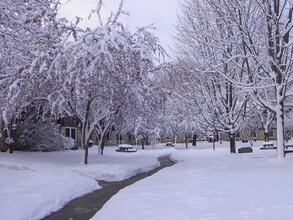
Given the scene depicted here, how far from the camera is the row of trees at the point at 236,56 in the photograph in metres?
15.8

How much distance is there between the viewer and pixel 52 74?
661 inches

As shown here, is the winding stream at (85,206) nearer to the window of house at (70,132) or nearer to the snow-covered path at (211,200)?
the snow-covered path at (211,200)

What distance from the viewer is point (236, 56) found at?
641 inches

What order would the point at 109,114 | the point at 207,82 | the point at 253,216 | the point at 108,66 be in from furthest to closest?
the point at 207,82, the point at 109,114, the point at 108,66, the point at 253,216

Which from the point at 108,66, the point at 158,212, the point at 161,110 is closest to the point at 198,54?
the point at 161,110

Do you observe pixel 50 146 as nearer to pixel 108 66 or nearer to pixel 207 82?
pixel 207 82

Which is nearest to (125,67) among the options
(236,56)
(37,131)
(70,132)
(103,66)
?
(103,66)

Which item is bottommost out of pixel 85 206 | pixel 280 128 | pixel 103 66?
pixel 85 206

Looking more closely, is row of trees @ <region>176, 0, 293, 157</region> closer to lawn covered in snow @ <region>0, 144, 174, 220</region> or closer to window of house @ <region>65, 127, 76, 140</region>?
lawn covered in snow @ <region>0, 144, 174, 220</region>

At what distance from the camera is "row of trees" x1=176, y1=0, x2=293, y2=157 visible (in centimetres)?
1582

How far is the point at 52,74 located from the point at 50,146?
12.4 meters

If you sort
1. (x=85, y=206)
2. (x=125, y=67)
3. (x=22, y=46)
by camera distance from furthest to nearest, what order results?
(x=125, y=67), (x=85, y=206), (x=22, y=46)

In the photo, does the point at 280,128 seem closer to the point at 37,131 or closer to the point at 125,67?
the point at 125,67

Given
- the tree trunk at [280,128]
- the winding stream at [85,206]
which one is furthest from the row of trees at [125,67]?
the winding stream at [85,206]
